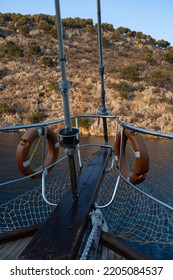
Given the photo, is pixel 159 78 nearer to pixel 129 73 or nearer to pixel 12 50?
pixel 129 73

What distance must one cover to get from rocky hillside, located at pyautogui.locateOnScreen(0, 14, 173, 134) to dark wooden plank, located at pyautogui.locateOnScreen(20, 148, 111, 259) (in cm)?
1464

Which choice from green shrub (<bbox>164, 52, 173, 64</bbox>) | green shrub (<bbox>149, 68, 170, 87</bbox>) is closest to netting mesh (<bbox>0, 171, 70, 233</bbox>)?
green shrub (<bbox>149, 68, 170, 87</bbox>)

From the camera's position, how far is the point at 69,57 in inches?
1090

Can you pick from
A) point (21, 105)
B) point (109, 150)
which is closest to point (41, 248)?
point (109, 150)

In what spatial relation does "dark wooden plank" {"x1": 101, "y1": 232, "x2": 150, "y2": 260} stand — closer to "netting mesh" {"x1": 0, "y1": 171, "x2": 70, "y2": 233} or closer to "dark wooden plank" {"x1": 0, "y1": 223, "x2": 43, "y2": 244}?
"dark wooden plank" {"x1": 0, "y1": 223, "x2": 43, "y2": 244}

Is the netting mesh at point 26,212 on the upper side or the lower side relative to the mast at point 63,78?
lower

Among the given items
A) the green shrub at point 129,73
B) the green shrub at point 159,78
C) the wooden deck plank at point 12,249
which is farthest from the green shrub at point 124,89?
the wooden deck plank at point 12,249

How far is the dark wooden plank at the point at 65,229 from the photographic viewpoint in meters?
1.85

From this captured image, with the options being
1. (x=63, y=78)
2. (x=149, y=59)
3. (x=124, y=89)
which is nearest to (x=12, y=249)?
(x=63, y=78)

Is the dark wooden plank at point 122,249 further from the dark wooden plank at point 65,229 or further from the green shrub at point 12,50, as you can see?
the green shrub at point 12,50

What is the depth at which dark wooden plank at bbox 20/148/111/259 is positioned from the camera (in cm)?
185

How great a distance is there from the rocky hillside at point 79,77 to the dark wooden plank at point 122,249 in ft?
49.8

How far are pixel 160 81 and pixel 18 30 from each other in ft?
68.3
